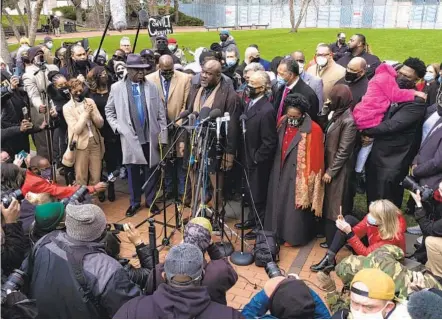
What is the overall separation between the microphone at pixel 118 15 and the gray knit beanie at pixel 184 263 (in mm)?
6028

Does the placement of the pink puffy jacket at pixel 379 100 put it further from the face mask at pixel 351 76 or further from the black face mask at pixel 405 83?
the face mask at pixel 351 76

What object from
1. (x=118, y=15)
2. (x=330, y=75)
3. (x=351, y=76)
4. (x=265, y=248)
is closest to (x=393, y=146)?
(x=351, y=76)

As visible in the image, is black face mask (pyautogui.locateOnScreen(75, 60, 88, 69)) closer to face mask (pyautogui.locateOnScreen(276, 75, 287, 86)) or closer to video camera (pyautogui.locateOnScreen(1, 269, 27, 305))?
face mask (pyautogui.locateOnScreen(276, 75, 287, 86))

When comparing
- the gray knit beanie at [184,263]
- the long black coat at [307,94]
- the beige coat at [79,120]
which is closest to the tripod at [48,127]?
the beige coat at [79,120]

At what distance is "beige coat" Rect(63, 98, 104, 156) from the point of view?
5.89 m

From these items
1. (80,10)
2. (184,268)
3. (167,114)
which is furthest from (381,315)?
(80,10)

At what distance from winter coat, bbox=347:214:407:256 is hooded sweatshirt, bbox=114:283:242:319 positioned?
232 cm

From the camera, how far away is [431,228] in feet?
13.7

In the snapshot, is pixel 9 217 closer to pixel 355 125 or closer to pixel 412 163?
pixel 355 125

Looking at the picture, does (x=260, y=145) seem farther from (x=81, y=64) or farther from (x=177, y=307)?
(x=81, y=64)

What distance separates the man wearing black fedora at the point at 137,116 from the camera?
585 centimetres

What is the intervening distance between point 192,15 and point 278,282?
46.5 m

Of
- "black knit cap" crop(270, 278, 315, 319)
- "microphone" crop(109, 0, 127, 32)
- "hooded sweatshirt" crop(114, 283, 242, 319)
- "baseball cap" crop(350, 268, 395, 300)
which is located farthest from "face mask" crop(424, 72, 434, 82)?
"hooded sweatshirt" crop(114, 283, 242, 319)

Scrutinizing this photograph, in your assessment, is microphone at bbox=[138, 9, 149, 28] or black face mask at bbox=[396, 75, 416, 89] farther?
microphone at bbox=[138, 9, 149, 28]
